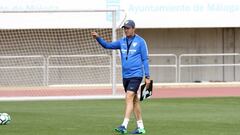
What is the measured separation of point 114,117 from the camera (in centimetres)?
1852

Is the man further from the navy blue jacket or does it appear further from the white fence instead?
the white fence

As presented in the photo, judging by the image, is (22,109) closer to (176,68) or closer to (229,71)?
(176,68)

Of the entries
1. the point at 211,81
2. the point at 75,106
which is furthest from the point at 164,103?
the point at 211,81

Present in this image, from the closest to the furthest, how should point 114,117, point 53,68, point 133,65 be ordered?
point 133,65
point 114,117
point 53,68

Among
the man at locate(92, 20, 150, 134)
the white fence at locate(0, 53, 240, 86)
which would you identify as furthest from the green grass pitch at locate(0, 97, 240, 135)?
the white fence at locate(0, 53, 240, 86)

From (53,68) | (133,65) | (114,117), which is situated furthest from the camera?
(53,68)

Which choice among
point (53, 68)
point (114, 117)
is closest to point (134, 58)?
point (114, 117)

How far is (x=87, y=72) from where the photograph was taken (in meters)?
32.0

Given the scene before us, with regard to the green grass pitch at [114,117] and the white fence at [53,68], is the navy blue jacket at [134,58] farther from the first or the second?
the white fence at [53,68]

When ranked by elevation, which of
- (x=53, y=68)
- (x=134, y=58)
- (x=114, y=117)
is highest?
(x=134, y=58)

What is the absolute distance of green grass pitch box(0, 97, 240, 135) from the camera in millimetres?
15062

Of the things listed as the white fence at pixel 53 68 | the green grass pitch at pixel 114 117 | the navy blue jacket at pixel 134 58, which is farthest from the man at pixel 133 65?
the white fence at pixel 53 68

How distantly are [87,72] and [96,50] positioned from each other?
105cm

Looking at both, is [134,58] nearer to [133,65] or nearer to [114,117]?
[133,65]
